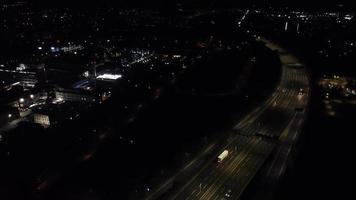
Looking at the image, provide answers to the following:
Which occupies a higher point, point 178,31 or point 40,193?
point 178,31

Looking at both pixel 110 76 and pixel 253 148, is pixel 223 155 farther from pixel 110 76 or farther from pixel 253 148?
pixel 110 76

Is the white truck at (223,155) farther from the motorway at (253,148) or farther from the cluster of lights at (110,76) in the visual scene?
the cluster of lights at (110,76)

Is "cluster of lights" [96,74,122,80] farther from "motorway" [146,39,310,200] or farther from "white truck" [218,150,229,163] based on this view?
"white truck" [218,150,229,163]

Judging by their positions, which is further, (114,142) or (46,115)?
(46,115)

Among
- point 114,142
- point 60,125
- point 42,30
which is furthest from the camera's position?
point 42,30

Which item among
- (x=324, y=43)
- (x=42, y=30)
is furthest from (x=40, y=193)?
(x=42, y=30)

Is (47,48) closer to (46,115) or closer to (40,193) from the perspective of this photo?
(46,115)

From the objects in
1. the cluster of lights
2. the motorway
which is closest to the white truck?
the motorway

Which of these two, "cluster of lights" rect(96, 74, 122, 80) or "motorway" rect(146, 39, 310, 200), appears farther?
"cluster of lights" rect(96, 74, 122, 80)

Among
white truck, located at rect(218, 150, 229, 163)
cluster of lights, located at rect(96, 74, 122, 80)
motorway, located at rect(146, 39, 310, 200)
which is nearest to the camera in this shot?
motorway, located at rect(146, 39, 310, 200)
